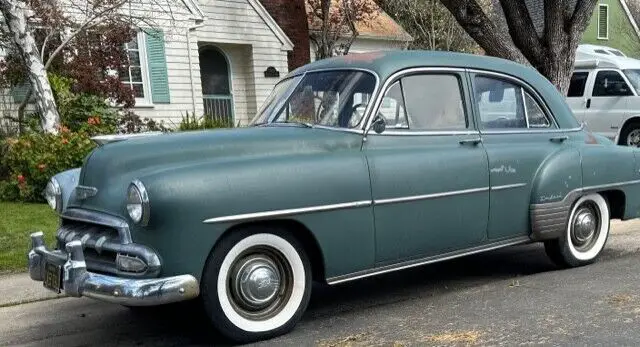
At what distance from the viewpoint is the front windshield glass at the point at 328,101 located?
4812 mm

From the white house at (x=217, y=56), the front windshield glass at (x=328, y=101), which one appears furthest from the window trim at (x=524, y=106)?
the white house at (x=217, y=56)

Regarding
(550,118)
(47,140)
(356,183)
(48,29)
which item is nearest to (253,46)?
(48,29)

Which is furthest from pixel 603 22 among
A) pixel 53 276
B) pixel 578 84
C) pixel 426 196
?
pixel 53 276

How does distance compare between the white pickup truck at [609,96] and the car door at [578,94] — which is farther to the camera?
the car door at [578,94]

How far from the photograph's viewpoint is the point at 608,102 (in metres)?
14.4

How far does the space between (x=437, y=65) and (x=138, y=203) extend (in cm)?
261

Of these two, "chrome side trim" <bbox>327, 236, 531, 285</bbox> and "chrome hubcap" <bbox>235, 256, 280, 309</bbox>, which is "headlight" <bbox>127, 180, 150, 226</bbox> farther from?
"chrome side trim" <bbox>327, 236, 531, 285</bbox>

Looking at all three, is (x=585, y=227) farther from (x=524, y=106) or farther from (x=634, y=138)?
(x=634, y=138)

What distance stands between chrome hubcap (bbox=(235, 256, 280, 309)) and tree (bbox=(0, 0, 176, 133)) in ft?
24.8

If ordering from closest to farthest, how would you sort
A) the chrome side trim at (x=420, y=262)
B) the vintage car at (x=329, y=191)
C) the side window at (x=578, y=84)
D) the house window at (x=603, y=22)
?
the vintage car at (x=329, y=191) < the chrome side trim at (x=420, y=262) < the side window at (x=578, y=84) < the house window at (x=603, y=22)

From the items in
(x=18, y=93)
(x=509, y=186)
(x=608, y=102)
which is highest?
(x=18, y=93)

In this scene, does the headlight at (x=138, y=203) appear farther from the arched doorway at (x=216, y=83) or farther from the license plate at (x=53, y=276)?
the arched doorway at (x=216, y=83)

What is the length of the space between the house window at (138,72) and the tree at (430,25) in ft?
33.9

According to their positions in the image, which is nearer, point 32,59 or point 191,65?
point 32,59
